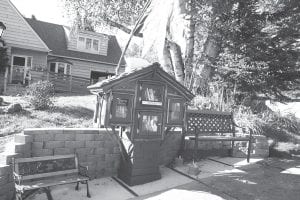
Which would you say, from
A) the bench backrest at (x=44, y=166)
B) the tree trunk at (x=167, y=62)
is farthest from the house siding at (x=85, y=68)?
the bench backrest at (x=44, y=166)

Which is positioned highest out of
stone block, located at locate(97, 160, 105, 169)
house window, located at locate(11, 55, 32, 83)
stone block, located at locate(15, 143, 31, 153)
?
house window, located at locate(11, 55, 32, 83)

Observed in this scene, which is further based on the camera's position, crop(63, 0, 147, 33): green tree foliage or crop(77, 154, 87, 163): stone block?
crop(63, 0, 147, 33): green tree foliage

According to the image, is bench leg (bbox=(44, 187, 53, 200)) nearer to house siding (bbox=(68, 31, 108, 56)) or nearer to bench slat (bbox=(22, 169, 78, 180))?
bench slat (bbox=(22, 169, 78, 180))

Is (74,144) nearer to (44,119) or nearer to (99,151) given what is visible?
(99,151)

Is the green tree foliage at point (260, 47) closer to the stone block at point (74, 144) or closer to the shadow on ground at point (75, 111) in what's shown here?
the shadow on ground at point (75, 111)

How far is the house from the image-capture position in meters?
17.0

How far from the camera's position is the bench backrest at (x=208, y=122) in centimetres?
670

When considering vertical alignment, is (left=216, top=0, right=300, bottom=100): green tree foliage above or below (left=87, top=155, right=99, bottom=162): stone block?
above

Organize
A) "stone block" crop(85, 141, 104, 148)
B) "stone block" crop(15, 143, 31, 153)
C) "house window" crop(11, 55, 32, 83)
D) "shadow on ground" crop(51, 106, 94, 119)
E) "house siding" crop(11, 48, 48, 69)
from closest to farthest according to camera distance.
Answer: "stone block" crop(15, 143, 31, 153), "stone block" crop(85, 141, 104, 148), "shadow on ground" crop(51, 106, 94, 119), "house window" crop(11, 55, 32, 83), "house siding" crop(11, 48, 48, 69)

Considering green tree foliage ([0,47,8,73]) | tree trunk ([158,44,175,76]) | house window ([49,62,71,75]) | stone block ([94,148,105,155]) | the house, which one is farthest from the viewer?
house window ([49,62,71,75])

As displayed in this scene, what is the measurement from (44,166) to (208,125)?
4151 mm

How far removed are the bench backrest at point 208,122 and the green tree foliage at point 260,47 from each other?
126 inches

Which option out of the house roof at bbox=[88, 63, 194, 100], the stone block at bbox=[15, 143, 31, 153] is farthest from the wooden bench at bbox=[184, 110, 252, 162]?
the stone block at bbox=[15, 143, 31, 153]

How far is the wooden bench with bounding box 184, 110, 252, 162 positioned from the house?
1208 cm
